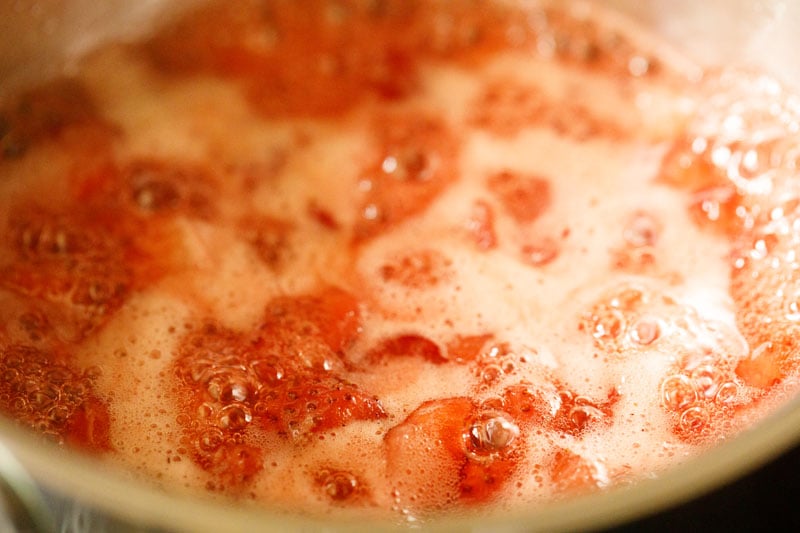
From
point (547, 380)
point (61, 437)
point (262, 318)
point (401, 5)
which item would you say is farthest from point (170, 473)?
point (401, 5)

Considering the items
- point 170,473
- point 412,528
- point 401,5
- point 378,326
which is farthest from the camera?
point 401,5

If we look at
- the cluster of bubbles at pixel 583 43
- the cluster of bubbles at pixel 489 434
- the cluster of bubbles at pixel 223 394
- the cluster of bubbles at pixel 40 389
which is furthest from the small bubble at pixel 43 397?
the cluster of bubbles at pixel 583 43

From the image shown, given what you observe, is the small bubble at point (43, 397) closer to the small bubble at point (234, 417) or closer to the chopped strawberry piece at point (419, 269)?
the small bubble at point (234, 417)

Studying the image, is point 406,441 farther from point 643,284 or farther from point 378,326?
point 643,284

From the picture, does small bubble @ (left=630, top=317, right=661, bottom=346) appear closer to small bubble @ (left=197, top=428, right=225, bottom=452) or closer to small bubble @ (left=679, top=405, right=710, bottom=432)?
small bubble @ (left=679, top=405, right=710, bottom=432)

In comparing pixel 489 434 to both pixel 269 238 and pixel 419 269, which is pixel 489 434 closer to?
pixel 419 269

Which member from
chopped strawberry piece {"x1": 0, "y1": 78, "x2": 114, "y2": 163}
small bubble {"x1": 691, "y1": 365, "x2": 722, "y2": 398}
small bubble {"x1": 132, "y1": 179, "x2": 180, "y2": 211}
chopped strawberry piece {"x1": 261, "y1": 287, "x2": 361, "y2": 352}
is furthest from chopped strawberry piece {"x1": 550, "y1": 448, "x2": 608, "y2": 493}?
chopped strawberry piece {"x1": 0, "y1": 78, "x2": 114, "y2": 163}
